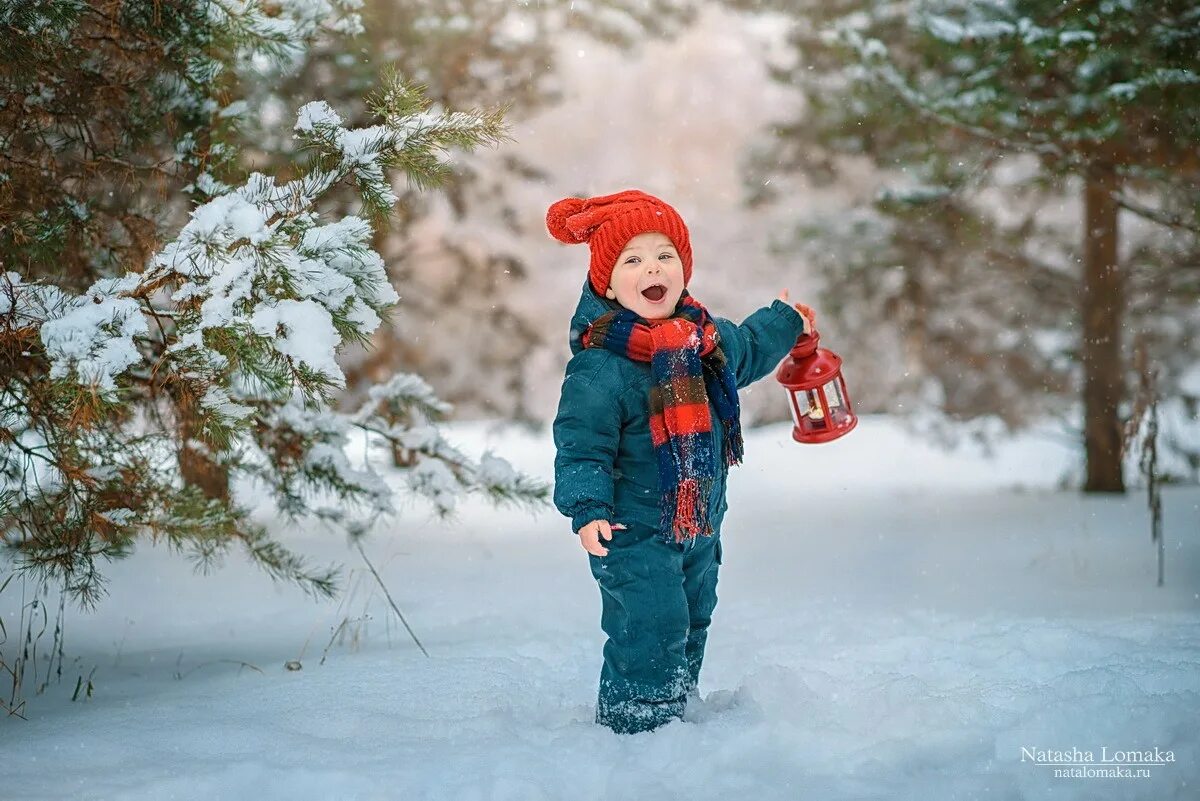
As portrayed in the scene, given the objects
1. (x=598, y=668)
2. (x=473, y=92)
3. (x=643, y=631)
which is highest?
(x=473, y=92)

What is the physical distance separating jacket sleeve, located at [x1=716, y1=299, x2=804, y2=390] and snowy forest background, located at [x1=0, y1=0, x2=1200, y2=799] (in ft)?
3.05

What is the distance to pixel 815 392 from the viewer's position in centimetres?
308

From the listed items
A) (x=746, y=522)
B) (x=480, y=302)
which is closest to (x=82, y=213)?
(x=746, y=522)

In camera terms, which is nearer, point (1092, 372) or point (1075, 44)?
point (1075, 44)

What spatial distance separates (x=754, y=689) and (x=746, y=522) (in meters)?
4.58

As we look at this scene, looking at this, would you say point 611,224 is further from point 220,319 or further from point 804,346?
point 220,319

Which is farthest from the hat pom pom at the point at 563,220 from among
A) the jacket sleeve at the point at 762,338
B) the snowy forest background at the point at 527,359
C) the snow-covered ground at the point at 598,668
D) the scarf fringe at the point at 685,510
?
the snow-covered ground at the point at 598,668

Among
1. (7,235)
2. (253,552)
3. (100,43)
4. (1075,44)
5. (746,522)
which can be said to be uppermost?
(1075,44)

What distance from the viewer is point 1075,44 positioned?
607 centimetres

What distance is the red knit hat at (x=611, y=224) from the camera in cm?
279

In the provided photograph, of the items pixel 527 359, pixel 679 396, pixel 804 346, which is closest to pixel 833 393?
pixel 804 346

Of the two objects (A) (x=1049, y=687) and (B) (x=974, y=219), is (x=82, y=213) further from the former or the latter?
(B) (x=974, y=219)

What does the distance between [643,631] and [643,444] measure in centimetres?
52

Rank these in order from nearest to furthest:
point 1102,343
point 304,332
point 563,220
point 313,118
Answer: point 304,332
point 313,118
point 563,220
point 1102,343
